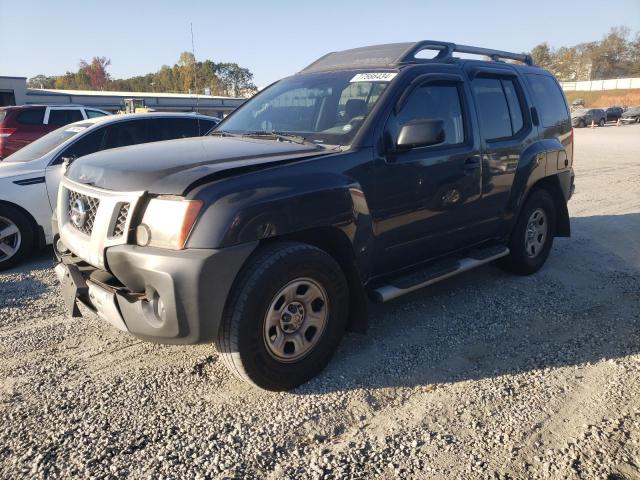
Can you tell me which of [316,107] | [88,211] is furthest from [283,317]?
[316,107]

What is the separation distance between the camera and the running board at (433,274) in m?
3.47

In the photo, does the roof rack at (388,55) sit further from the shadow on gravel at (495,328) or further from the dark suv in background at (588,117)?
the dark suv in background at (588,117)

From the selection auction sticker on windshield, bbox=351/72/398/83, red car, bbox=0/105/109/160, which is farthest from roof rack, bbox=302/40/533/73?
red car, bbox=0/105/109/160

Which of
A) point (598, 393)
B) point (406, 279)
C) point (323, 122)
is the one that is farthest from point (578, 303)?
point (323, 122)

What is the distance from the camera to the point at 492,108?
4422 mm

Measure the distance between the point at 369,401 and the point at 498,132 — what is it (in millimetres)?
2729

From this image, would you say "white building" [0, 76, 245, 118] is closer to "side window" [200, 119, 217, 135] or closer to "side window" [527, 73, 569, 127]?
"side window" [200, 119, 217, 135]

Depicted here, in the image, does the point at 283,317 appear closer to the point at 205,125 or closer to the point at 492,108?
the point at 492,108

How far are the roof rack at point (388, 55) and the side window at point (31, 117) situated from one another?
8.67 metres

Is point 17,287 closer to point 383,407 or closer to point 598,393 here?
point 383,407

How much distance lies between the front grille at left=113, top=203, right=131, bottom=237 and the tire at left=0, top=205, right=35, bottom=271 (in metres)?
3.41

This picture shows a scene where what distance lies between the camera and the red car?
10047mm

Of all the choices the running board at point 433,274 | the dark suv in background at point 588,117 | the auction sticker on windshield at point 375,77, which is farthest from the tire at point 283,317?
the dark suv in background at point 588,117

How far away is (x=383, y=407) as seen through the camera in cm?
290
